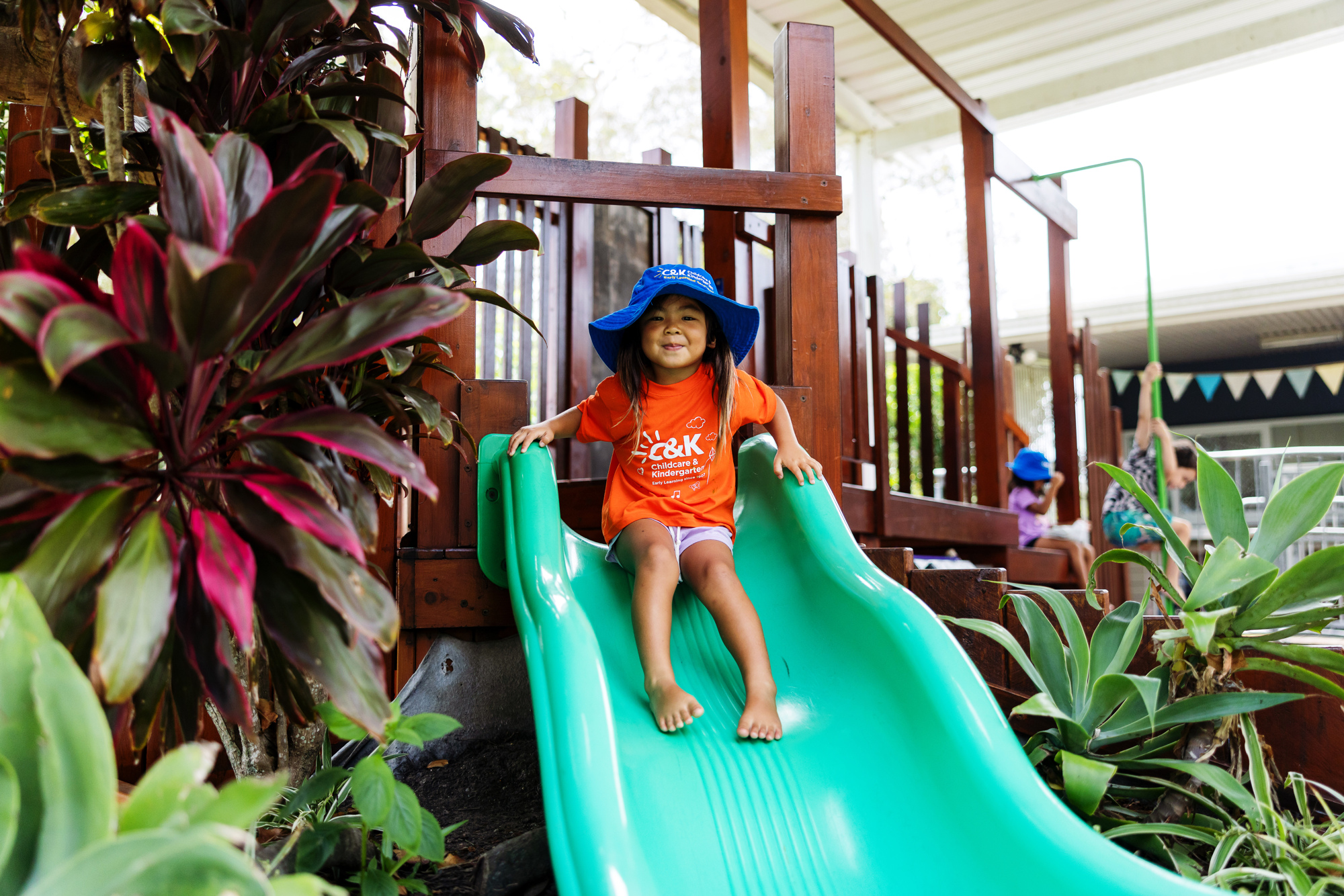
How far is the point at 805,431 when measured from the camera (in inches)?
102

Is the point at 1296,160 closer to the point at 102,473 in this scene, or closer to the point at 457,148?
the point at 457,148

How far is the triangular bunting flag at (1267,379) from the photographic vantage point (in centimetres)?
818

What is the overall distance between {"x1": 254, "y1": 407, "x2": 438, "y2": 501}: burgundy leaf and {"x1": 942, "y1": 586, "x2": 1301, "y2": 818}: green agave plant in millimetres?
1114

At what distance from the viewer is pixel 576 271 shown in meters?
3.96

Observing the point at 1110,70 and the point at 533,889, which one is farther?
the point at 1110,70

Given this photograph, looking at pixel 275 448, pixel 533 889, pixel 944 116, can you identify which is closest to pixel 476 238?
pixel 275 448

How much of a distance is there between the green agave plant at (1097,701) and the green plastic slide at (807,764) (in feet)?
0.61

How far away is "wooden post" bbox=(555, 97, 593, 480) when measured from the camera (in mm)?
3906

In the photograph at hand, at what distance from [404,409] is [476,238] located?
41 cm

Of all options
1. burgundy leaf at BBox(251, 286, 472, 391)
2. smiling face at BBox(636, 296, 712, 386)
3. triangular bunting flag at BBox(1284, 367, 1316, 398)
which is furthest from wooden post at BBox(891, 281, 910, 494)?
triangular bunting flag at BBox(1284, 367, 1316, 398)

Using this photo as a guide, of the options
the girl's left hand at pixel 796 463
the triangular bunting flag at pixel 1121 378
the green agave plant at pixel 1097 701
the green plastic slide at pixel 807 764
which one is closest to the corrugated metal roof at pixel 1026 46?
the triangular bunting flag at pixel 1121 378

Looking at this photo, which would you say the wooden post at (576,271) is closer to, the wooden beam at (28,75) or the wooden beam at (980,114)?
the wooden beam at (980,114)

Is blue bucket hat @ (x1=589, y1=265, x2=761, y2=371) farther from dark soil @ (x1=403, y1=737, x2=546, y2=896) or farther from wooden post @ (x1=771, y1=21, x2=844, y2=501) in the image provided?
dark soil @ (x1=403, y1=737, x2=546, y2=896)

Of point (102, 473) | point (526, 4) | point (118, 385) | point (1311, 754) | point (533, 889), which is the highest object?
point (526, 4)
